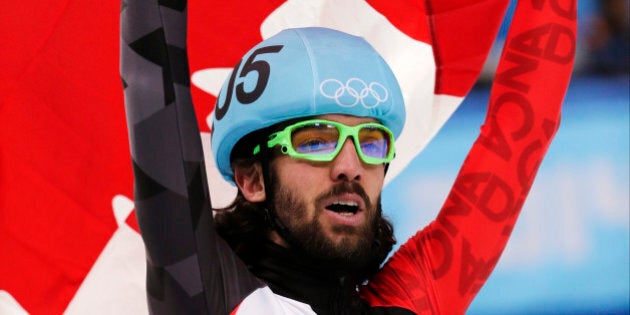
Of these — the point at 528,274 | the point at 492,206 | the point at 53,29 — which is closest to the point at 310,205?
the point at 492,206

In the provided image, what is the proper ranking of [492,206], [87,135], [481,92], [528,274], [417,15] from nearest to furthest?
[492,206]
[87,135]
[417,15]
[528,274]
[481,92]

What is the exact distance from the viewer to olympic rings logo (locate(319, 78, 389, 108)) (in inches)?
87.1

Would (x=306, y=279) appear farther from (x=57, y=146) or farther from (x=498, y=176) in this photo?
(x=57, y=146)

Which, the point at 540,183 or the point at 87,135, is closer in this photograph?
the point at 87,135

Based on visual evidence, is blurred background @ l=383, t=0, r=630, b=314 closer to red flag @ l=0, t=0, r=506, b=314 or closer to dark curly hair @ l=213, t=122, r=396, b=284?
red flag @ l=0, t=0, r=506, b=314

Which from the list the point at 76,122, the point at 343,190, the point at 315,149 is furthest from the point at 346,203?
the point at 76,122

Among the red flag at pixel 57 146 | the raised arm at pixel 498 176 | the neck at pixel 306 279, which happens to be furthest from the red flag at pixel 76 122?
the neck at pixel 306 279

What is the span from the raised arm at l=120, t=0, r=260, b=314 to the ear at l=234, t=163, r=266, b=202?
373 millimetres

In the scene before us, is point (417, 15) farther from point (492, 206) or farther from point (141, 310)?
point (141, 310)

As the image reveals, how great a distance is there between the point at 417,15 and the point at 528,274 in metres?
1.09

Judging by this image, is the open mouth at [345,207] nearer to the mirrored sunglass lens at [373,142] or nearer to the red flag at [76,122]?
the mirrored sunglass lens at [373,142]

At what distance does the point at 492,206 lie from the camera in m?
2.58

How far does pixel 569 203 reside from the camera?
11.4 ft

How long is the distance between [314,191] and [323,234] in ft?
0.37
